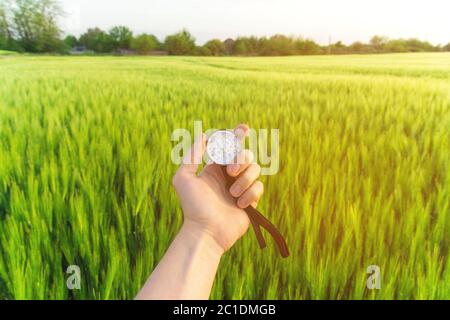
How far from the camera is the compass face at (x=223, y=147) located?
589mm

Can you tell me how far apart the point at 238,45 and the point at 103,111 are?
12.7 inches

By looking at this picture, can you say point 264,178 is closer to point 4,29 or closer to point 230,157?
point 230,157

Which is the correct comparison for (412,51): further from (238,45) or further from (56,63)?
(56,63)

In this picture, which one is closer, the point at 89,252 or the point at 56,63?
the point at 89,252

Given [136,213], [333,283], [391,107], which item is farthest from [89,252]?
[391,107]

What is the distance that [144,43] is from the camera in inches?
29.8

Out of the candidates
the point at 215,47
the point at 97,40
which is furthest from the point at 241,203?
the point at 97,40

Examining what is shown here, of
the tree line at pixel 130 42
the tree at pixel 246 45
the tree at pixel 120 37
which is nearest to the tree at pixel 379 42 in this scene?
the tree line at pixel 130 42

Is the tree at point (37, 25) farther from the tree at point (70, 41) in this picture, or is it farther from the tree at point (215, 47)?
the tree at point (215, 47)

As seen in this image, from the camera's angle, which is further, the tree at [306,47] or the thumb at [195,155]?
the tree at [306,47]

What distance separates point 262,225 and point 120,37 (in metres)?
0.45

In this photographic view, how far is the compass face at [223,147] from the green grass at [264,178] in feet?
0.48
